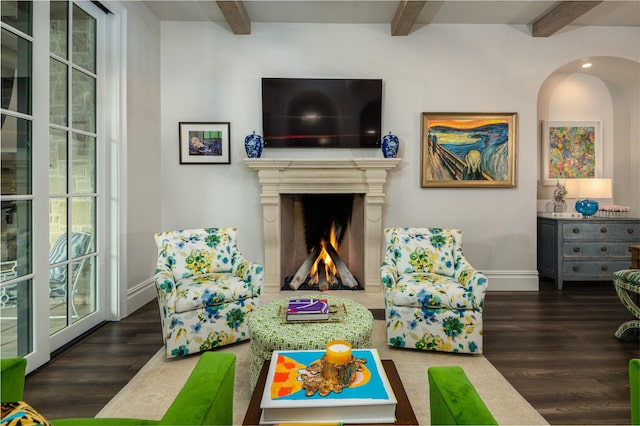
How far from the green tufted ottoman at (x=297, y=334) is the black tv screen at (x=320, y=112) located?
2.29 m

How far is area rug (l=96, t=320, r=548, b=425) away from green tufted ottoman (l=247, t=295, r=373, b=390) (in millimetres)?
250

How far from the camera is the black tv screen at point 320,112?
3.82 meters

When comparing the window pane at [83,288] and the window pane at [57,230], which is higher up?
the window pane at [57,230]

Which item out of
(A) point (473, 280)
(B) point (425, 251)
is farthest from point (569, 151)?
(A) point (473, 280)

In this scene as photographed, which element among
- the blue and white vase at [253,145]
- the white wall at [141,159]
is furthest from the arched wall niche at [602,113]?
the white wall at [141,159]

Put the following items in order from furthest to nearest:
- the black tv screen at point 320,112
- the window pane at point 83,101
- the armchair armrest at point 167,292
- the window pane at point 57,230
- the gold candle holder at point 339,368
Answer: the black tv screen at point 320,112
the window pane at point 83,101
the window pane at point 57,230
the armchair armrest at point 167,292
the gold candle holder at point 339,368

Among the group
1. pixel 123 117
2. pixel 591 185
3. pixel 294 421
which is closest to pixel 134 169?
pixel 123 117

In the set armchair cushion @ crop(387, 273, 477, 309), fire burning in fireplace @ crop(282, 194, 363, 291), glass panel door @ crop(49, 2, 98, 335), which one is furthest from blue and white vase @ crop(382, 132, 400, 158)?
glass panel door @ crop(49, 2, 98, 335)

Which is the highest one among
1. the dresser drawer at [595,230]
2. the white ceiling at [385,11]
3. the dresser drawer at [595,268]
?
the white ceiling at [385,11]

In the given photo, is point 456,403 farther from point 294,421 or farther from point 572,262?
point 572,262

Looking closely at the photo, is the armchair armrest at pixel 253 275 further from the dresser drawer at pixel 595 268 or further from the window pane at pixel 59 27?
the dresser drawer at pixel 595 268

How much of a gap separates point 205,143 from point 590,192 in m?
4.23

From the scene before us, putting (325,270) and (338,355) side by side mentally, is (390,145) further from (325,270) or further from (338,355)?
(338,355)

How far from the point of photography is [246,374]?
205cm
